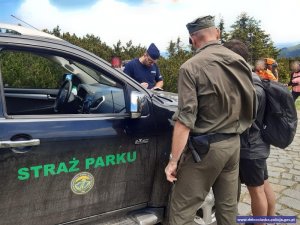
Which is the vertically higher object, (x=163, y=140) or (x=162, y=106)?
(x=162, y=106)

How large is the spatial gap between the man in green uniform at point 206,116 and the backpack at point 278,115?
42 centimetres

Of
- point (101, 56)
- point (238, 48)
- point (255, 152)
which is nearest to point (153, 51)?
point (238, 48)

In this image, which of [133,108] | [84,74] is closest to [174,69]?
[84,74]

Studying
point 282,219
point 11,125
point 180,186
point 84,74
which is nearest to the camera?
point 11,125

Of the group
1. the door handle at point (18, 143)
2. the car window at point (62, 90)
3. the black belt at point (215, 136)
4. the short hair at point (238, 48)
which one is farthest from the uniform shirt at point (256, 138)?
the door handle at point (18, 143)

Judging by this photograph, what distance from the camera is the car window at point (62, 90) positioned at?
9.53 ft

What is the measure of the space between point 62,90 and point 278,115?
2.05 metres

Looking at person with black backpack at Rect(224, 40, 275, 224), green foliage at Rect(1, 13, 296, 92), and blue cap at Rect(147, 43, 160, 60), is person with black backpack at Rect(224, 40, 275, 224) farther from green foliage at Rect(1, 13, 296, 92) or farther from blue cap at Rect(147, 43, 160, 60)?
blue cap at Rect(147, 43, 160, 60)

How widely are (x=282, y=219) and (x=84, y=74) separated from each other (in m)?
2.51

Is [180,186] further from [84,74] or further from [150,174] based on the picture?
[84,74]

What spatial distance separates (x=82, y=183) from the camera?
2.57 m

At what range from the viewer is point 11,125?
7.36 feet

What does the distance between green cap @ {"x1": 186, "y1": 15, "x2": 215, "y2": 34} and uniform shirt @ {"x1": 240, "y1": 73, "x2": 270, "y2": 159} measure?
812 mm

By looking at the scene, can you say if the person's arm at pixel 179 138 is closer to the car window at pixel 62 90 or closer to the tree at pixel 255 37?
the car window at pixel 62 90
